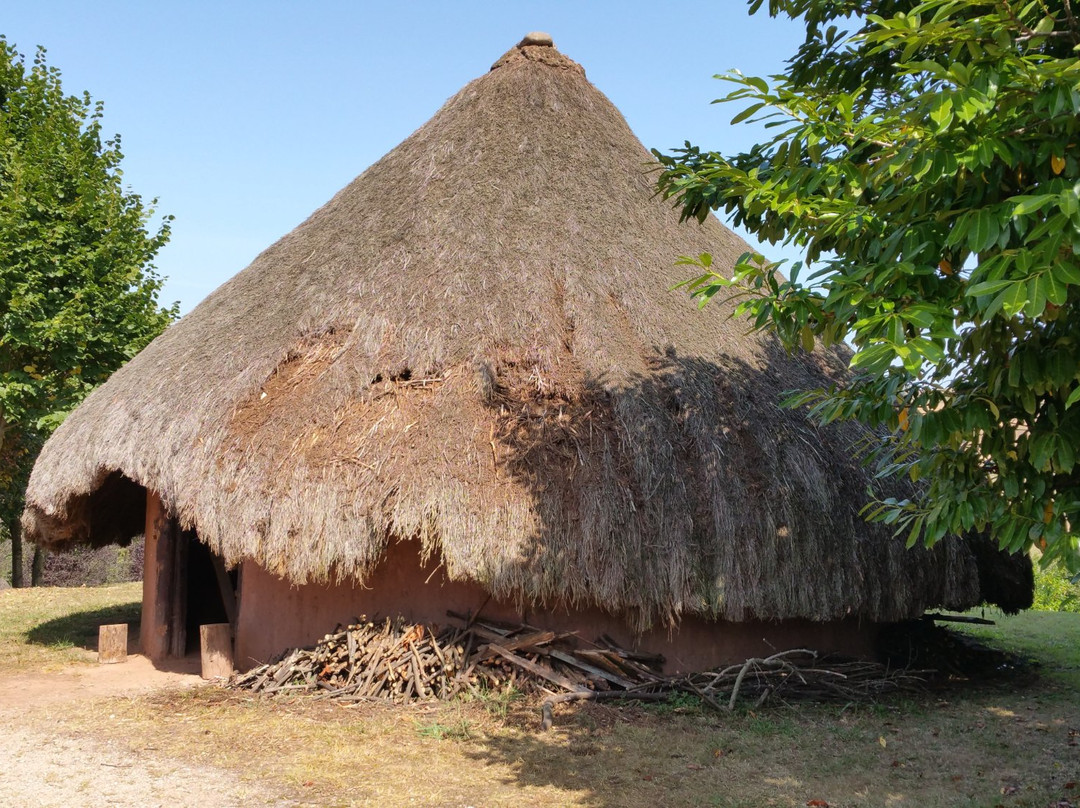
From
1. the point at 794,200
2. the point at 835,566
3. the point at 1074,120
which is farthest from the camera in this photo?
the point at 835,566

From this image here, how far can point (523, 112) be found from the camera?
9758 mm

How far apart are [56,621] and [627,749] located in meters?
8.62

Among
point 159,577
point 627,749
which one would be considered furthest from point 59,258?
point 627,749

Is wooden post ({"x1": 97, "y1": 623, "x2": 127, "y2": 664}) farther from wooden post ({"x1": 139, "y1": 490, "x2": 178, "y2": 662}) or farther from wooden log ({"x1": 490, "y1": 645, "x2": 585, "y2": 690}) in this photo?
wooden log ({"x1": 490, "y1": 645, "x2": 585, "y2": 690})

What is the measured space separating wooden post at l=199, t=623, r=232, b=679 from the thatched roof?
1097mm

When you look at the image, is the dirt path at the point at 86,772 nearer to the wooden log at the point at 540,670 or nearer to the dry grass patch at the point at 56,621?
the dry grass patch at the point at 56,621

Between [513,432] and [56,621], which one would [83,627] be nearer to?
[56,621]

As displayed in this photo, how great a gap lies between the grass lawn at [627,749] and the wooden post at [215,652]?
428 millimetres

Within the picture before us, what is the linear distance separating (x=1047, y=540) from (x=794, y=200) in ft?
5.00

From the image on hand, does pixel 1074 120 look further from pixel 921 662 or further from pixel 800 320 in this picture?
pixel 921 662

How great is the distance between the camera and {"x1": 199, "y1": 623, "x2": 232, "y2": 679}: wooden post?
736cm

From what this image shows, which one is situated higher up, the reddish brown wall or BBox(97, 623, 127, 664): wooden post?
the reddish brown wall

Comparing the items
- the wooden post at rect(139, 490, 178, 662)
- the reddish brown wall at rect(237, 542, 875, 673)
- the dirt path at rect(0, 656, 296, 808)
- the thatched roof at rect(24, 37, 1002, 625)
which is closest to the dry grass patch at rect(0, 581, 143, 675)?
the wooden post at rect(139, 490, 178, 662)

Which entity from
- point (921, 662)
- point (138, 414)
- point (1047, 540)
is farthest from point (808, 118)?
point (138, 414)
